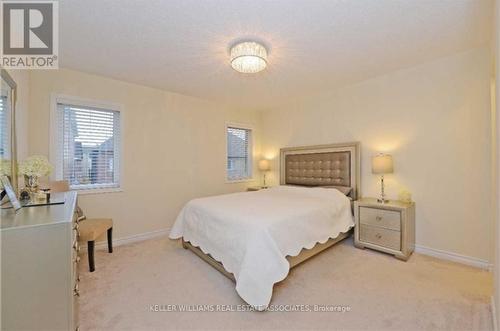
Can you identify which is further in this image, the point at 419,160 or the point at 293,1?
the point at 419,160

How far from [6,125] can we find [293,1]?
2.43 metres

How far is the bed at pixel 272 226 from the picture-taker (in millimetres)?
1892

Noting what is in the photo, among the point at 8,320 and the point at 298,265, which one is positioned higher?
the point at 8,320

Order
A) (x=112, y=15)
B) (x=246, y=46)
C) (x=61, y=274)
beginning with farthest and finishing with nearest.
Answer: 1. (x=246, y=46)
2. (x=112, y=15)
3. (x=61, y=274)

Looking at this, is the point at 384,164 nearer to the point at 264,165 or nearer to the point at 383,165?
the point at 383,165

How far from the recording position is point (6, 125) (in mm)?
1728

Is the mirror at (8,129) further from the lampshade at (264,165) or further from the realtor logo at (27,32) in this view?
the lampshade at (264,165)

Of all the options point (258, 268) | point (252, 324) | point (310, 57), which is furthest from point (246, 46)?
point (252, 324)

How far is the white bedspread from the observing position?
6.13 feet

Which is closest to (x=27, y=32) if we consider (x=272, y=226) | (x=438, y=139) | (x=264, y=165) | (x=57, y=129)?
(x=57, y=129)

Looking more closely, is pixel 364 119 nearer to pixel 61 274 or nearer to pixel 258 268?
pixel 258 268

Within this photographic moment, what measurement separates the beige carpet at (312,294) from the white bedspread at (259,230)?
9.6 inches

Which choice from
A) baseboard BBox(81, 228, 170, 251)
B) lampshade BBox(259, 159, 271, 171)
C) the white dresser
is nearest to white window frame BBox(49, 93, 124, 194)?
baseboard BBox(81, 228, 170, 251)

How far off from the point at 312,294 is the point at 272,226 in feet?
2.33
